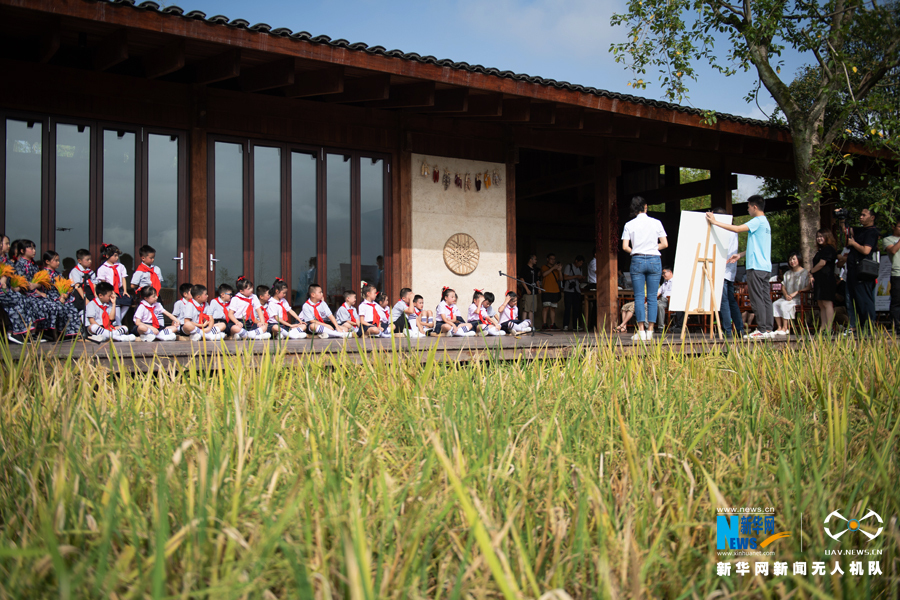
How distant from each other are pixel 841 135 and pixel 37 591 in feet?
31.8

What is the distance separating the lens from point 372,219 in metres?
7.64

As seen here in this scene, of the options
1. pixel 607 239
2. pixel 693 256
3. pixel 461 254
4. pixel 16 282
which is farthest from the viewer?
pixel 607 239

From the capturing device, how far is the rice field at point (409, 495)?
92 cm

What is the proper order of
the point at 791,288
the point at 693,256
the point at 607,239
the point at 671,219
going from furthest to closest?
1. the point at 671,219
2. the point at 607,239
3. the point at 791,288
4. the point at 693,256

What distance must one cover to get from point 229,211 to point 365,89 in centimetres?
206

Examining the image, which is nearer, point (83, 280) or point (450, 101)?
point (83, 280)

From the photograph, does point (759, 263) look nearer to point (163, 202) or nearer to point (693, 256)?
point (693, 256)

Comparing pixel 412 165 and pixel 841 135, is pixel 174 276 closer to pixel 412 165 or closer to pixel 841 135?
pixel 412 165

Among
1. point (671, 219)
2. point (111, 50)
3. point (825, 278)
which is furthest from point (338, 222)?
point (671, 219)

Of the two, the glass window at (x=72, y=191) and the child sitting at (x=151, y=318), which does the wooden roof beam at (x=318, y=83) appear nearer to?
the glass window at (x=72, y=191)

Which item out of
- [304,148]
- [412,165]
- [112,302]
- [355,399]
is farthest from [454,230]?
[355,399]

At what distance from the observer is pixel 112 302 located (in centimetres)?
591

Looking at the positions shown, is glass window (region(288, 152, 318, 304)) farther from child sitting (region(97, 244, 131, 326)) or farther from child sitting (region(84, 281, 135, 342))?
child sitting (region(84, 281, 135, 342))

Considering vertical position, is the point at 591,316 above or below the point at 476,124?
below
